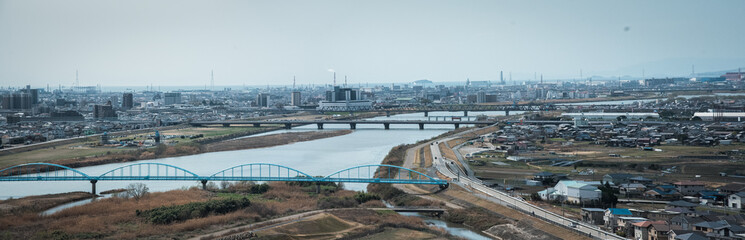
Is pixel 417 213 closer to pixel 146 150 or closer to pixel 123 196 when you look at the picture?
pixel 123 196

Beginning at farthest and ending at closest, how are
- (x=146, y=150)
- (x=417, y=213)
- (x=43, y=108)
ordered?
(x=43, y=108)
(x=146, y=150)
(x=417, y=213)

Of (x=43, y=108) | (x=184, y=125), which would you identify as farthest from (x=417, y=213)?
(x=43, y=108)

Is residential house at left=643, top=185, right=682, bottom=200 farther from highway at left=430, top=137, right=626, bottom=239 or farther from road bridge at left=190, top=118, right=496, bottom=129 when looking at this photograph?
road bridge at left=190, top=118, right=496, bottom=129

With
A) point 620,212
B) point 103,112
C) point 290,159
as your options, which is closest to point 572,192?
point 620,212

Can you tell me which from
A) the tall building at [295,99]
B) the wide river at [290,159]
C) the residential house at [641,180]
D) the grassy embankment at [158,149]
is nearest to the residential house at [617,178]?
the residential house at [641,180]

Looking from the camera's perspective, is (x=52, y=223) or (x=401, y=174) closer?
(x=52, y=223)

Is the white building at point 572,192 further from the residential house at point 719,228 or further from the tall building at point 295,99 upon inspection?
the tall building at point 295,99
